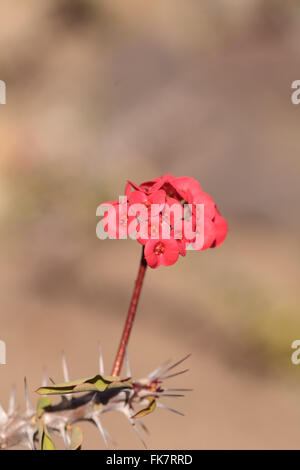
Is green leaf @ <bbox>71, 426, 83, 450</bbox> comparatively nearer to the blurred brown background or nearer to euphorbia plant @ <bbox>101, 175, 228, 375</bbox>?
euphorbia plant @ <bbox>101, 175, 228, 375</bbox>


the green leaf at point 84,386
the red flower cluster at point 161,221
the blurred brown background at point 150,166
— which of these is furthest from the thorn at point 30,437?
the blurred brown background at point 150,166

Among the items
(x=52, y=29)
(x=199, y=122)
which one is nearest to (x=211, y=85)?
(x=199, y=122)

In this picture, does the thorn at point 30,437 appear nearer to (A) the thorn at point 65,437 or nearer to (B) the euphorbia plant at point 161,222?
(A) the thorn at point 65,437

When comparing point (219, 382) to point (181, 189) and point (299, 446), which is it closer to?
point (299, 446)

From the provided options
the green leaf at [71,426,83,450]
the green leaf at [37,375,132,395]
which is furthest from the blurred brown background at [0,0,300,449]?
the green leaf at [37,375,132,395]

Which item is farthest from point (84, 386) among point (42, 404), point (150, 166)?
point (150, 166)

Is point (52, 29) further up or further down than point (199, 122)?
further up

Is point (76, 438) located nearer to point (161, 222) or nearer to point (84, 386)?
point (84, 386)
